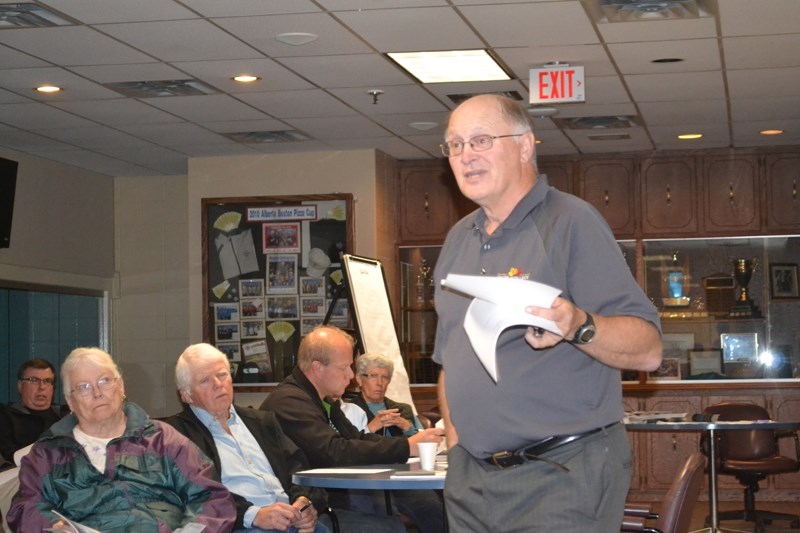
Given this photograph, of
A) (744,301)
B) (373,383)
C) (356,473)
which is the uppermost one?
(744,301)

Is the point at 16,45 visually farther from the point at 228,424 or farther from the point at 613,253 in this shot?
the point at 613,253

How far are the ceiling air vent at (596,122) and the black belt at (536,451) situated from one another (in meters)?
6.68

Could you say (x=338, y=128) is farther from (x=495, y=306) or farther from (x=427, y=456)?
(x=495, y=306)

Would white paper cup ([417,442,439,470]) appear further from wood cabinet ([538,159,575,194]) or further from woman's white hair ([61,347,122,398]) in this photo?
wood cabinet ([538,159,575,194])

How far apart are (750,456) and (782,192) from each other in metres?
2.78

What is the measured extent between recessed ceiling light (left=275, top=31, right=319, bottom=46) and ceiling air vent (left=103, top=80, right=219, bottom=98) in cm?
127

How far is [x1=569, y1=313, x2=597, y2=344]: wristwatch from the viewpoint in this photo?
89.8 inches

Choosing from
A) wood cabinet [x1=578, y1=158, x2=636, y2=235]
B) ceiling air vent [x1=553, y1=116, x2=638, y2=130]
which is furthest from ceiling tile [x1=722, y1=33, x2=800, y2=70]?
wood cabinet [x1=578, y1=158, x2=636, y2=235]

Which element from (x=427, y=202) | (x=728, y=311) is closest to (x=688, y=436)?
(x=728, y=311)

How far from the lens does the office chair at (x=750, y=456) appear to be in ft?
27.8

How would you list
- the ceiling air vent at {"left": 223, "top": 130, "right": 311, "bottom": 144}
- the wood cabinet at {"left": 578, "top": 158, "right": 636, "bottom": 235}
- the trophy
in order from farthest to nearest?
the wood cabinet at {"left": 578, "top": 158, "right": 636, "bottom": 235}
the trophy
the ceiling air vent at {"left": 223, "top": 130, "right": 311, "bottom": 144}

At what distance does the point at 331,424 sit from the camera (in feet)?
18.5

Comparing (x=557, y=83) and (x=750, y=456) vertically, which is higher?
(x=557, y=83)

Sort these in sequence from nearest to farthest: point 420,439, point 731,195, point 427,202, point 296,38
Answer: point 420,439, point 296,38, point 731,195, point 427,202
